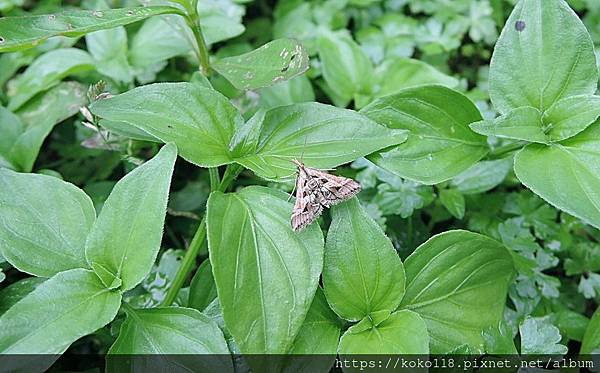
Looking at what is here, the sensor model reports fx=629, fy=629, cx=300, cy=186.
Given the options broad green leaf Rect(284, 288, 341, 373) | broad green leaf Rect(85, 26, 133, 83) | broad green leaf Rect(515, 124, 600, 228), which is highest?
broad green leaf Rect(515, 124, 600, 228)

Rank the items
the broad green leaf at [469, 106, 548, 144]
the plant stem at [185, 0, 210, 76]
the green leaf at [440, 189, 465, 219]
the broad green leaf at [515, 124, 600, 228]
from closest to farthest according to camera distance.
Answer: the broad green leaf at [515, 124, 600, 228]
the broad green leaf at [469, 106, 548, 144]
the plant stem at [185, 0, 210, 76]
the green leaf at [440, 189, 465, 219]

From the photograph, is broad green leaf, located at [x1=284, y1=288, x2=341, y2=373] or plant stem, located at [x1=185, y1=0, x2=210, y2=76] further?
plant stem, located at [x1=185, y1=0, x2=210, y2=76]

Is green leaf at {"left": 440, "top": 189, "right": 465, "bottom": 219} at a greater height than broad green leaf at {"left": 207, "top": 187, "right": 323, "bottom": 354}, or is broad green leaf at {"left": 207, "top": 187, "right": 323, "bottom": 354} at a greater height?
broad green leaf at {"left": 207, "top": 187, "right": 323, "bottom": 354}

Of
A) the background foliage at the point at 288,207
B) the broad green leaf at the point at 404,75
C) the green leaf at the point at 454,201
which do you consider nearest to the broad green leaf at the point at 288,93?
the background foliage at the point at 288,207

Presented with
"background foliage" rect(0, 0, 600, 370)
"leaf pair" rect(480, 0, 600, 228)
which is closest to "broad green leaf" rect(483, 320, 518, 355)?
"background foliage" rect(0, 0, 600, 370)

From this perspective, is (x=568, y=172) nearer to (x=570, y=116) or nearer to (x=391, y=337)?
(x=570, y=116)

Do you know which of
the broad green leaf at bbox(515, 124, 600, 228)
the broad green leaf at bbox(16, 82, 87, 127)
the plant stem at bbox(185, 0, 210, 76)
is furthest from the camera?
the broad green leaf at bbox(16, 82, 87, 127)

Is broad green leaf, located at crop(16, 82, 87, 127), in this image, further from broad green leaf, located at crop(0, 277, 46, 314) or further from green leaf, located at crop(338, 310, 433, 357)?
green leaf, located at crop(338, 310, 433, 357)

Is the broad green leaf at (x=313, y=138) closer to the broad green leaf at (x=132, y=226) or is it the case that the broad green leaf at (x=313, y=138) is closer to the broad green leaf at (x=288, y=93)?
the broad green leaf at (x=132, y=226)

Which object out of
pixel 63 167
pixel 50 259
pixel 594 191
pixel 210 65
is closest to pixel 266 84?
pixel 210 65
